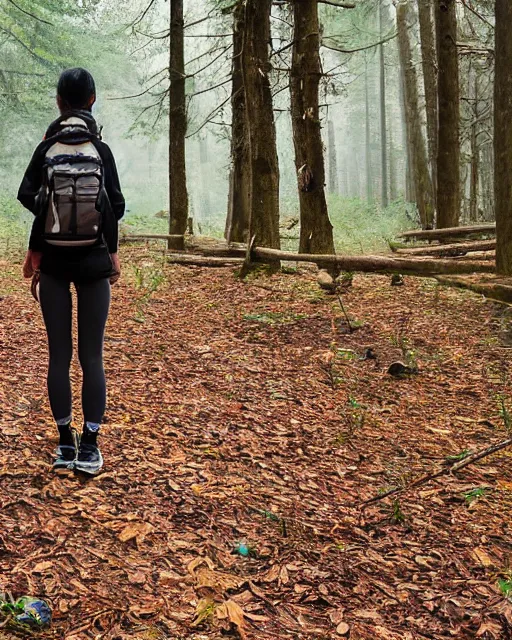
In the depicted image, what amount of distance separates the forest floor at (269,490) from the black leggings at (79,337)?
46 centimetres

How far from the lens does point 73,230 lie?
3.20 m

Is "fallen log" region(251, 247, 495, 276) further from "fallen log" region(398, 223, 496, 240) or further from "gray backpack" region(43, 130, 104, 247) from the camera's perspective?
"gray backpack" region(43, 130, 104, 247)

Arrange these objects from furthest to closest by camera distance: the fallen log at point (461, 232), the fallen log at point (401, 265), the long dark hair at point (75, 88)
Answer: the fallen log at point (461, 232) → the fallen log at point (401, 265) → the long dark hair at point (75, 88)

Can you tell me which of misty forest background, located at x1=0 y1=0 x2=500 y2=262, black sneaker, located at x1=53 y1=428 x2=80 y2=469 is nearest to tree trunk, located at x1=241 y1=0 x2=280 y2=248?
misty forest background, located at x1=0 y1=0 x2=500 y2=262

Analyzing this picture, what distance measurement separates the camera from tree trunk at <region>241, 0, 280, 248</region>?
9.96 meters

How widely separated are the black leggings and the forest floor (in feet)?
1.51

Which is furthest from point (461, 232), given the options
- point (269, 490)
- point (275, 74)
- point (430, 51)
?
point (269, 490)

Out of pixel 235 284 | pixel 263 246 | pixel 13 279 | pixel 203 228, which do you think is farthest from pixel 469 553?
pixel 203 228

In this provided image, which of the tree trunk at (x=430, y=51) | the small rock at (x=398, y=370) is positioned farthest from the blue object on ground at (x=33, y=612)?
the tree trunk at (x=430, y=51)

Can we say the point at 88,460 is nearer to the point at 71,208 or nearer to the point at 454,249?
the point at 71,208

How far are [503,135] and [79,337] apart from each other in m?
5.63

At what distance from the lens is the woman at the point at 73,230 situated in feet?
10.5

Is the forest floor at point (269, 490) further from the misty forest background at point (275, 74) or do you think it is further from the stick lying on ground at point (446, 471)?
the misty forest background at point (275, 74)

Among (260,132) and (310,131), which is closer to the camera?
(310,131)
